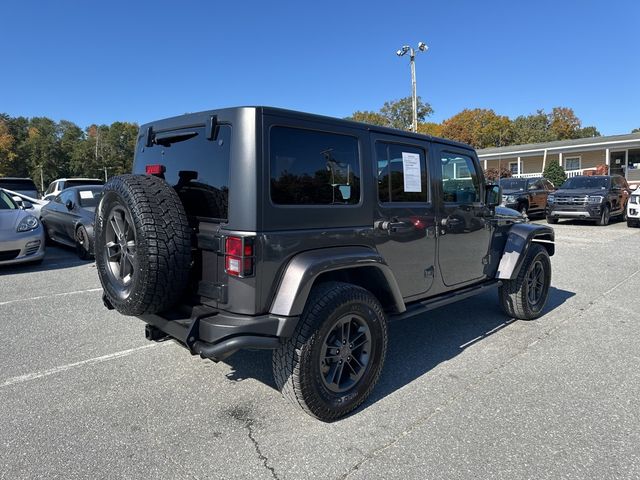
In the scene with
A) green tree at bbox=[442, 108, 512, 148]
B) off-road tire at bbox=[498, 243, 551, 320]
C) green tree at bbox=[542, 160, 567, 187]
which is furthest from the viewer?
green tree at bbox=[442, 108, 512, 148]

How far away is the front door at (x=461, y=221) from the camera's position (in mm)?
3971

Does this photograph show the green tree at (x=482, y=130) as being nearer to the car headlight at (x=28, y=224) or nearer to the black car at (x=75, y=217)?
the black car at (x=75, y=217)

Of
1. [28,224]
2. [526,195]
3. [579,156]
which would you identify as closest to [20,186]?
[28,224]

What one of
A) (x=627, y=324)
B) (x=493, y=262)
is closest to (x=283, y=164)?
(x=493, y=262)

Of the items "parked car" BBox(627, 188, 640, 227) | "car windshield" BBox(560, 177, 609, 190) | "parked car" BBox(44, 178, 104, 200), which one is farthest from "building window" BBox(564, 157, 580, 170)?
"parked car" BBox(44, 178, 104, 200)

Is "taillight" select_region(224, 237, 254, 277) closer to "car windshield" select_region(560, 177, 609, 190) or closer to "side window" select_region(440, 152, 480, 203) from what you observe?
"side window" select_region(440, 152, 480, 203)

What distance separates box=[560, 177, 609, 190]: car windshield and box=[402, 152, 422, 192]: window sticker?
49.6 feet

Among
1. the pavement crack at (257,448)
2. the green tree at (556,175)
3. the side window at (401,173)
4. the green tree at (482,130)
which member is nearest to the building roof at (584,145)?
the green tree at (556,175)

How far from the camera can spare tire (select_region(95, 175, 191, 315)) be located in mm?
2611

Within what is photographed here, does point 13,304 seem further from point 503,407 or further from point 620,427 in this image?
point 620,427

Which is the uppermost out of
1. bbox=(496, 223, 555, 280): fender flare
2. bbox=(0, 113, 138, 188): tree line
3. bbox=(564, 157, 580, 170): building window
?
bbox=(0, 113, 138, 188): tree line

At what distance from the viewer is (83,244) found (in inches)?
337

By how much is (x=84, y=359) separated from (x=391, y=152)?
3239 mm

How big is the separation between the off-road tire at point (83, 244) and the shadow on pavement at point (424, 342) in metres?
5.83
